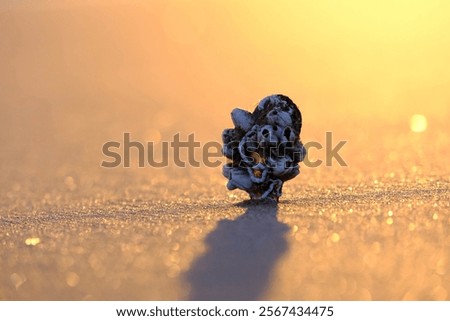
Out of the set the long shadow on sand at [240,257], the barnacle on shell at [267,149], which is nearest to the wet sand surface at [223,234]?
the long shadow on sand at [240,257]

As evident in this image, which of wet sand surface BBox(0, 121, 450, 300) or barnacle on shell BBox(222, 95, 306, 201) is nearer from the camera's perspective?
wet sand surface BBox(0, 121, 450, 300)

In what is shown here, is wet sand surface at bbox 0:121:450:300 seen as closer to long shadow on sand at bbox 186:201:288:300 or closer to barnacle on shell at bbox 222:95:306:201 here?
long shadow on sand at bbox 186:201:288:300

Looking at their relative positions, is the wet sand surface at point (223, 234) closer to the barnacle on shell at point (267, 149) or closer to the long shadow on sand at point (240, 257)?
the long shadow on sand at point (240, 257)

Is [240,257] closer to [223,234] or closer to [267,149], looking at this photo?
[223,234]

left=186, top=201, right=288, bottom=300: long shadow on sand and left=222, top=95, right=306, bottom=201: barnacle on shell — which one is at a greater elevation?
left=222, top=95, right=306, bottom=201: barnacle on shell

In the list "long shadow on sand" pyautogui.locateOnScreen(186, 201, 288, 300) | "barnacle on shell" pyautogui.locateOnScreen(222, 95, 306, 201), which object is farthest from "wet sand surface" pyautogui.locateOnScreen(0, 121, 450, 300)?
"barnacle on shell" pyautogui.locateOnScreen(222, 95, 306, 201)

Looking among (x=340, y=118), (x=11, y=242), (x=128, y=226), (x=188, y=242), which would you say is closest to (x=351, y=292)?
(x=188, y=242)
